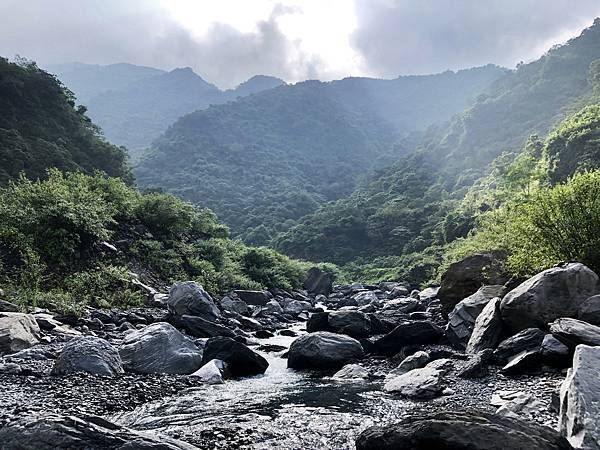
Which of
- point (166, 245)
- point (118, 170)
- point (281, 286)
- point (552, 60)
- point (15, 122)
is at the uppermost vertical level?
point (552, 60)

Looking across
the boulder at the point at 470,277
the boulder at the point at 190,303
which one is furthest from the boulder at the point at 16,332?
the boulder at the point at 470,277

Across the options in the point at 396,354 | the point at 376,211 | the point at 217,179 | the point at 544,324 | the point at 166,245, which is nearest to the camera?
the point at 544,324

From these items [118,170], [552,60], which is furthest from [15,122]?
[552,60]

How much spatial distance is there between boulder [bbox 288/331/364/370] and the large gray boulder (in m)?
2.92

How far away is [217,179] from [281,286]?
100 m

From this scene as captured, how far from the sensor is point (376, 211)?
105m

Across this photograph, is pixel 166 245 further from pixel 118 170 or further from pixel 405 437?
pixel 118 170

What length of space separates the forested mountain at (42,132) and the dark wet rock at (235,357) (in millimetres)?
33463

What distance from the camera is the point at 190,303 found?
1800 cm

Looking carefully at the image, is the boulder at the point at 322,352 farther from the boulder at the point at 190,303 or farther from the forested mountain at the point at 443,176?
the forested mountain at the point at 443,176

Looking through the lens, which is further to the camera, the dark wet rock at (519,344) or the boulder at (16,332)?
the boulder at (16,332)

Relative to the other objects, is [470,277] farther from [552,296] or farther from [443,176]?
[443,176]

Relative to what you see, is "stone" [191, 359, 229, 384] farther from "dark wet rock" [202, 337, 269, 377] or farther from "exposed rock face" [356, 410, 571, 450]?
"exposed rock face" [356, 410, 571, 450]

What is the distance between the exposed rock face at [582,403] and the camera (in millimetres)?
5695
